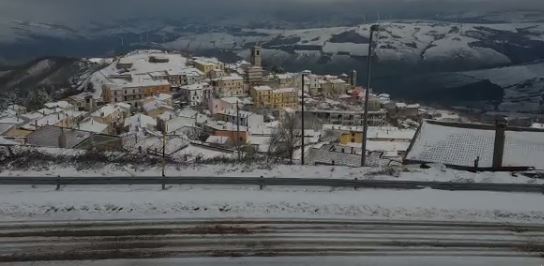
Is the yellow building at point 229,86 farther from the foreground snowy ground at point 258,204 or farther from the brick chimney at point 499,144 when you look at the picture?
the foreground snowy ground at point 258,204

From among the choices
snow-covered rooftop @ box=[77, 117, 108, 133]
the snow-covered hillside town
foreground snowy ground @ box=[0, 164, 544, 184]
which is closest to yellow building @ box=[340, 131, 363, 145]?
the snow-covered hillside town

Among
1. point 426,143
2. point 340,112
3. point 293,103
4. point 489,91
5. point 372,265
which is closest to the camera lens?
point 372,265

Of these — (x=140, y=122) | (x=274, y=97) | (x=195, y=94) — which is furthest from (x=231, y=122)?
(x=274, y=97)

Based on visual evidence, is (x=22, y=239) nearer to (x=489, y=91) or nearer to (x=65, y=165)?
(x=65, y=165)

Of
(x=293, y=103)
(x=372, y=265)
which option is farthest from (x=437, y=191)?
(x=293, y=103)

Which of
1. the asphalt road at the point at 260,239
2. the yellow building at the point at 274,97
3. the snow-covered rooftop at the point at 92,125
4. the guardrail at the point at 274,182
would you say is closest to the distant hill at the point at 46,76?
the yellow building at the point at 274,97

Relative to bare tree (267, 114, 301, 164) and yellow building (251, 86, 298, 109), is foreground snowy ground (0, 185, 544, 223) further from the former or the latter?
yellow building (251, 86, 298, 109)

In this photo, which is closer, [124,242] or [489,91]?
→ [124,242]
